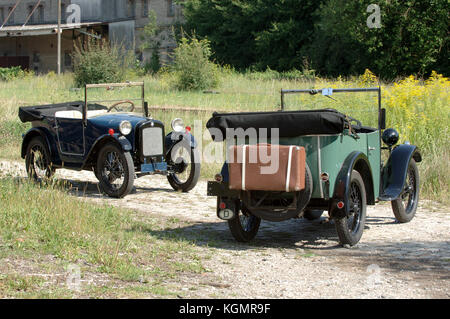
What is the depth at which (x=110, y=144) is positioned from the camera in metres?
10.7

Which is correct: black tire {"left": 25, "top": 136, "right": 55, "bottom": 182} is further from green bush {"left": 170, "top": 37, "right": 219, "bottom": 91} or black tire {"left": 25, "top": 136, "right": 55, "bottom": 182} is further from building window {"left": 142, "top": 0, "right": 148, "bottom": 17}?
building window {"left": 142, "top": 0, "right": 148, "bottom": 17}

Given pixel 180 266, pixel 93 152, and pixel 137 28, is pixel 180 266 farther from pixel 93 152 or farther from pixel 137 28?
pixel 137 28

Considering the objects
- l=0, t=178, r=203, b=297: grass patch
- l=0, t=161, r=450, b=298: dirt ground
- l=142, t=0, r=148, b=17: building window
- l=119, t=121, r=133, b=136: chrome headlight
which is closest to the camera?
l=0, t=161, r=450, b=298: dirt ground

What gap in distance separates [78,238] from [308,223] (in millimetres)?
3139

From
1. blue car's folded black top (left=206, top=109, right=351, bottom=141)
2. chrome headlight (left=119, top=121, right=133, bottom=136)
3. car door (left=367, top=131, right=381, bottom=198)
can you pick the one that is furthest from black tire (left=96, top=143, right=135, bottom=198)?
car door (left=367, top=131, right=381, bottom=198)

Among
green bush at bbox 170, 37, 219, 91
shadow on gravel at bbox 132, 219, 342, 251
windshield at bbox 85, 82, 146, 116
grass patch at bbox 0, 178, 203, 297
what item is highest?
green bush at bbox 170, 37, 219, 91

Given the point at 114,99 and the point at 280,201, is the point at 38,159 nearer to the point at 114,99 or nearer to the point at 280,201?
the point at 114,99

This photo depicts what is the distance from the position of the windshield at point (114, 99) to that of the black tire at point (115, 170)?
1.01 meters

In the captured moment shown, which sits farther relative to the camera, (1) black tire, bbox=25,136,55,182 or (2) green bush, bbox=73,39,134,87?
(2) green bush, bbox=73,39,134,87

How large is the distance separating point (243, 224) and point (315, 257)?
3.46 feet

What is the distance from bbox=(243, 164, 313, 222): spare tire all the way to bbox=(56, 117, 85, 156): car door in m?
4.98

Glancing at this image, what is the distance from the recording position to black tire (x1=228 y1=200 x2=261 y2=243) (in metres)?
7.28

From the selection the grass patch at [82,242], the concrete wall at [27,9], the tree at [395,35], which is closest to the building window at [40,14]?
the concrete wall at [27,9]

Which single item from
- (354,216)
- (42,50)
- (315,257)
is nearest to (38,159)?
(354,216)
